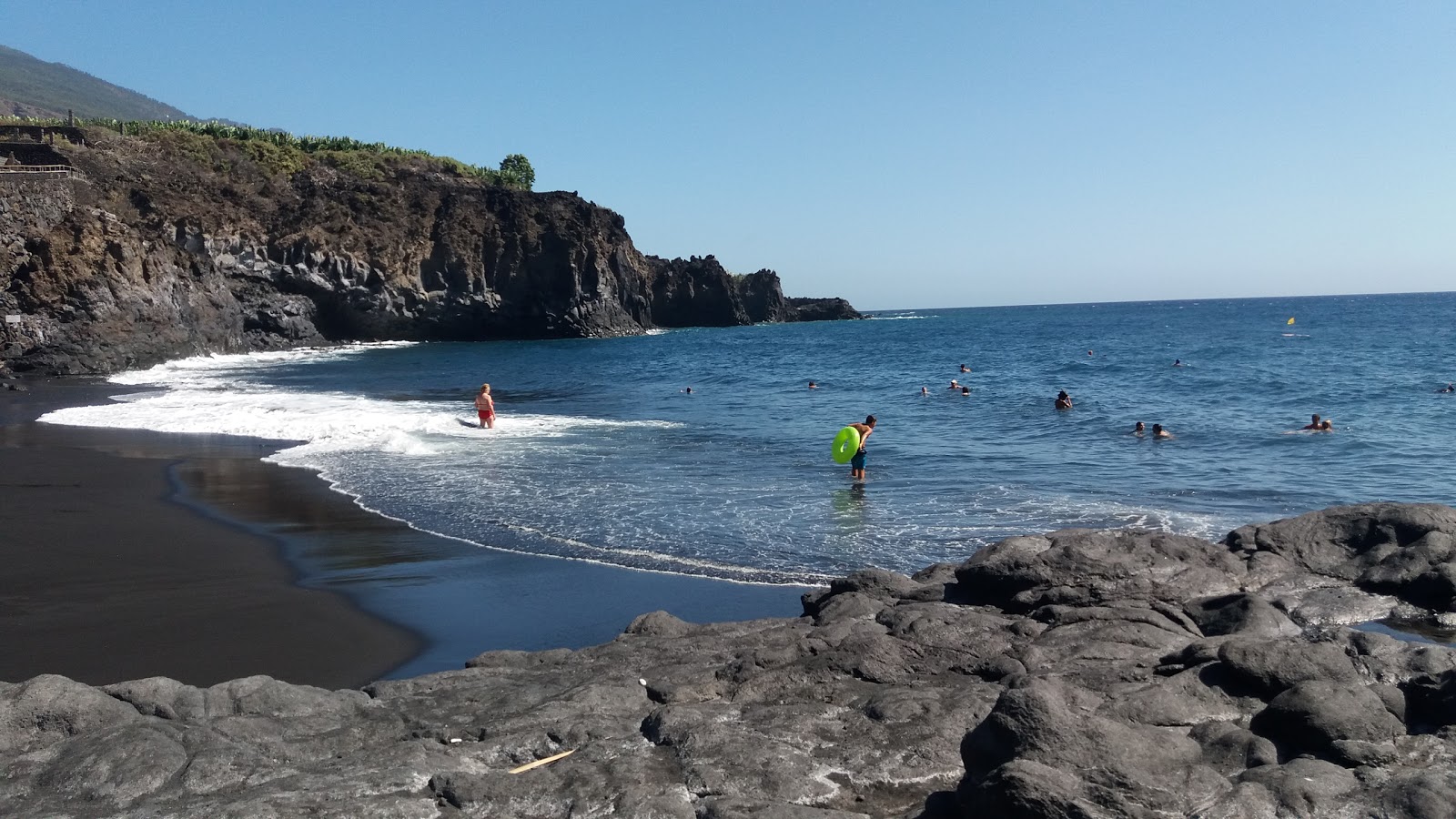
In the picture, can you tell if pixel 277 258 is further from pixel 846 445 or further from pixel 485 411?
pixel 846 445

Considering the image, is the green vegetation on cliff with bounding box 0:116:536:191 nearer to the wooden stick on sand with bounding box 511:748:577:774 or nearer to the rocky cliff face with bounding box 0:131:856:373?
the rocky cliff face with bounding box 0:131:856:373

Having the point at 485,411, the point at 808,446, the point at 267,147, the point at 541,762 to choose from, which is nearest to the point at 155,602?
the point at 541,762

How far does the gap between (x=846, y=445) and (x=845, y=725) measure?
11406 millimetres

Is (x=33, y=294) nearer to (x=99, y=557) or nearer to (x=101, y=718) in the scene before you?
(x=99, y=557)

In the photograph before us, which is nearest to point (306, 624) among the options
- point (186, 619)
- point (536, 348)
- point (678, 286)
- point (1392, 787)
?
point (186, 619)

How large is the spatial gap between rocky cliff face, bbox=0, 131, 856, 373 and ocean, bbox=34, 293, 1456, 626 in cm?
371

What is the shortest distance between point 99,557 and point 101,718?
671cm

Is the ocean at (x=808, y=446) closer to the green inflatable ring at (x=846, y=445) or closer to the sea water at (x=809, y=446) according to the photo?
the sea water at (x=809, y=446)

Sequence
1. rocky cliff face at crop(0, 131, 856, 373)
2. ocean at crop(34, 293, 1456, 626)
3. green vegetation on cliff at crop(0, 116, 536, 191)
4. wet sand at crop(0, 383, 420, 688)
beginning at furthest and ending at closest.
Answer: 1. green vegetation on cliff at crop(0, 116, 536, 191)
2. rocky cliff face at crop(0, 131, 856, 373)
3. ocean at crop(34, 293, 1456, 626)
4. wet sand at crop(0, 383, 420, 688)

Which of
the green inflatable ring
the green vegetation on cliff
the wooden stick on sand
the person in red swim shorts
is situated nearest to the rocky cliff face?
the green vegetation on cliff

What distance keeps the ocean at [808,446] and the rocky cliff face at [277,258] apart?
371 cm

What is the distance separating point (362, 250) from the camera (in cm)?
6347

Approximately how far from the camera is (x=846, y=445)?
17328 mm

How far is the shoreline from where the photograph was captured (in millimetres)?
8398
